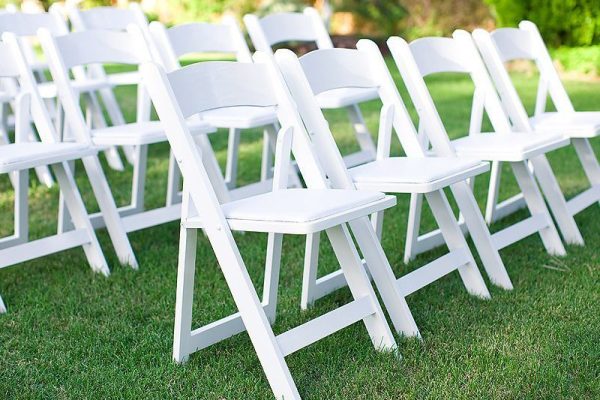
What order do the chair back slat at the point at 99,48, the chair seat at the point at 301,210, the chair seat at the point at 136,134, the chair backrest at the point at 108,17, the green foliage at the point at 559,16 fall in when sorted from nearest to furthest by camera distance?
the chair seat at the point at 301,210, the chair seat at the point at 136,134, the chair back slat at the point at 99,48, the chair backrest at the point at 108,17, the green foliage at the point at 559,16

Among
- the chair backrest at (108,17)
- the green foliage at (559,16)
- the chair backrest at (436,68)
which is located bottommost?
the green foliage at (559,16)

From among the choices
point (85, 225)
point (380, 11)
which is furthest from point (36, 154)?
point (380, 11)

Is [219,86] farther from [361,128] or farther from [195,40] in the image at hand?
[361,128]

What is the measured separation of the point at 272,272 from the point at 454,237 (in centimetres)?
83

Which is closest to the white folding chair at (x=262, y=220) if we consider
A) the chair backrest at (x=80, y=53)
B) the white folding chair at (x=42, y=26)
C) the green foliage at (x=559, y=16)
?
the chair backrest at (x=80, y=53)

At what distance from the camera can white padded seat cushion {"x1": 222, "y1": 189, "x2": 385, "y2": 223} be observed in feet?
9.63

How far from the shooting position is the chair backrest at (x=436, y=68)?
4.20 m

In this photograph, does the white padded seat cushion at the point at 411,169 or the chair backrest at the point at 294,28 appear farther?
the chair backrest at the point at 294,28

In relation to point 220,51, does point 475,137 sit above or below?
above

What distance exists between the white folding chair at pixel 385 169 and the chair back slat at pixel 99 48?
1.38 metres

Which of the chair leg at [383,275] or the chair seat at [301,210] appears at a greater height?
the chair seat at [301,210]

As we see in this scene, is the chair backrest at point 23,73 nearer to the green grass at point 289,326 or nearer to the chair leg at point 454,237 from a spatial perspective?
the green grass at point 289,326

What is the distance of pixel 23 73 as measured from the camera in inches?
176

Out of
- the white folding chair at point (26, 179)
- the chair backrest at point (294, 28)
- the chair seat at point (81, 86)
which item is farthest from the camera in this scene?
the chair seat at point (81, 86)
